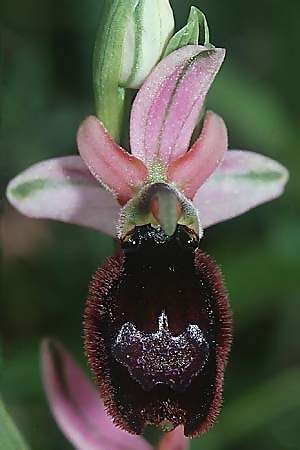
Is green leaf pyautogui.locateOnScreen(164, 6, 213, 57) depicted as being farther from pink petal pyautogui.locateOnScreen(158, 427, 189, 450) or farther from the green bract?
pink petal pyautogui.locateOnScreen(158, 427, 189, 450)

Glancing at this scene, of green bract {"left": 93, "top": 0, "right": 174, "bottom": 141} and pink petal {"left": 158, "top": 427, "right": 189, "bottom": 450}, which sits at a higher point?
green bract {"left": 93, "top": 0, "right": 174, "bottom": 141}

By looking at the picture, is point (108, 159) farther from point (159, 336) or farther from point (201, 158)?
point (159, 336)

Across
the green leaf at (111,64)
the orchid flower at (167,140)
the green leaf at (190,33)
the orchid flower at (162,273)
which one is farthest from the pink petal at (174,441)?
the green leaf at (190,33)

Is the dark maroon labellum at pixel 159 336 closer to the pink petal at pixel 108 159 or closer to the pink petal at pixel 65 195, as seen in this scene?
the pink petal at pixel 108 159

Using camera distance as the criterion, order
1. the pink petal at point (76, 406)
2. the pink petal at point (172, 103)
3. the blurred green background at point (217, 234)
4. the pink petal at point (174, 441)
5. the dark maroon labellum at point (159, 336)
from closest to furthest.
A: the dark maroon labellum at point (159, 336)
the pink petal at point (172, 103)
the pink petal at point (174, 441)
the pink petal at point (76, 406)
the blurred green background at point (217, 234)

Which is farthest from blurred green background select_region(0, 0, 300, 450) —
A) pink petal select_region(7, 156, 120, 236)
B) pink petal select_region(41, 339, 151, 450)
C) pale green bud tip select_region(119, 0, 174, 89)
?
pale green bud tip select_region(119, 0, 174, 89)

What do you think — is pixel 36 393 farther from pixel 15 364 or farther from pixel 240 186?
pixel 240 186
